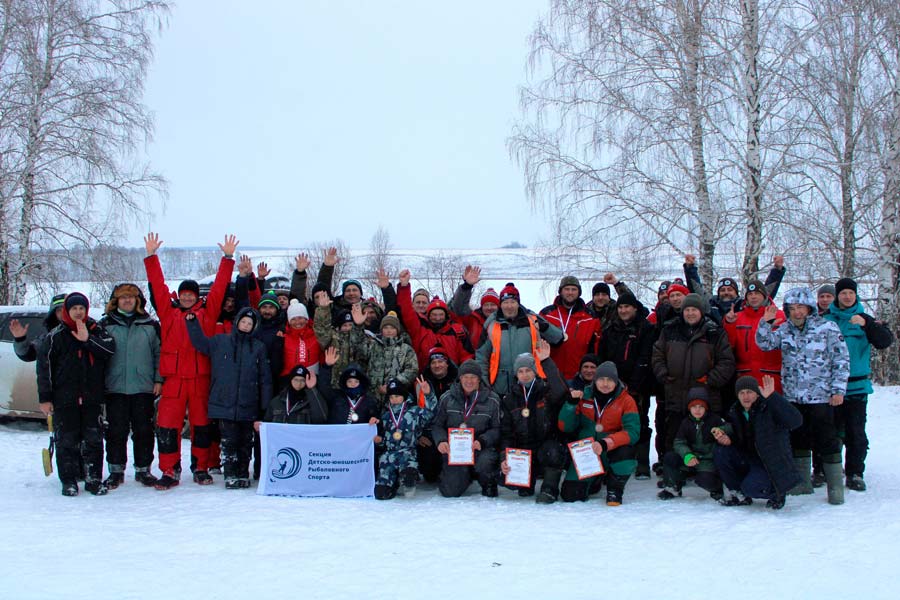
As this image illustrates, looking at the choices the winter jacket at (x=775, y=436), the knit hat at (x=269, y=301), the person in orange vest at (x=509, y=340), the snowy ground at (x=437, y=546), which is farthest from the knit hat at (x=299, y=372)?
the winter jacket at (x=775, y=436)

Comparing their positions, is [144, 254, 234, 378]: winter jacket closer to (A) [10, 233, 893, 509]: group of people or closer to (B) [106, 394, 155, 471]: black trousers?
(A) [10, 233, 893, 509]: group of people

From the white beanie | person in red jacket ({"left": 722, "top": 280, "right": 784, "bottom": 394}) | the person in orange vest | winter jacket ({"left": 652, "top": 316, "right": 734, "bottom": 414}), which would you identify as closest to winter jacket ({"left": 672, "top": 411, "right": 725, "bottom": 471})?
winter jacket ({"left": 652, "top": 316, "right": 734, "bottom": 414})

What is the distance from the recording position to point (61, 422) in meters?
6.72

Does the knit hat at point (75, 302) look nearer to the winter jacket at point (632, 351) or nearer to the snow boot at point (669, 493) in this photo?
the winter jacket at point (632, 351)

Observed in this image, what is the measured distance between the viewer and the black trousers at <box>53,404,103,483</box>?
22.1 ft

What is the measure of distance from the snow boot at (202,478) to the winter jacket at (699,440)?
14.9 ft

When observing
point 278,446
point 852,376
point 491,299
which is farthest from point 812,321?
point 278,446

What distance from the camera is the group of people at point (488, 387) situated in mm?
6652

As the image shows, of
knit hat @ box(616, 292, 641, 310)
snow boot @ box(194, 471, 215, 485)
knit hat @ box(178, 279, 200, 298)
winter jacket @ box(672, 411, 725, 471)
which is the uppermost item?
knit hat @ box(178, 279, 200, 298)

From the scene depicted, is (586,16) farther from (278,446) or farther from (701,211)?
(278,446)

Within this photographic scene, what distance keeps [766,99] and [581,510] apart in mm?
9266

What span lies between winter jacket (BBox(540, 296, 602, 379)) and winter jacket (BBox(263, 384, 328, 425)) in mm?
2575

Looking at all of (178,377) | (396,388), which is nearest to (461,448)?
(396,388)

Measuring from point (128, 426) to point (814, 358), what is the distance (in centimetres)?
654
